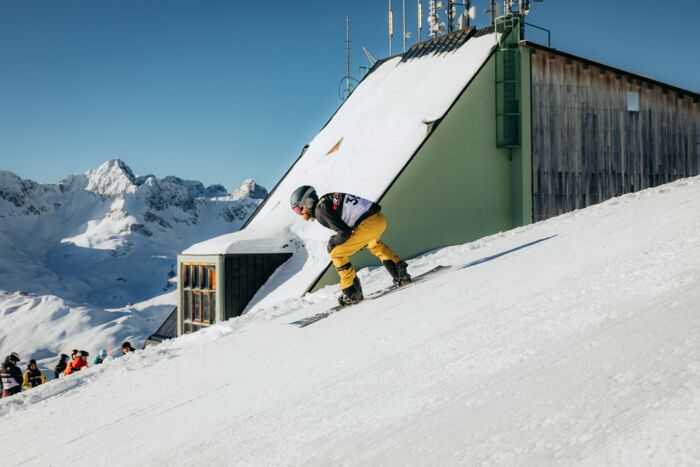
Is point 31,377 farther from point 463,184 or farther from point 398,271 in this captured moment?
point 463,184

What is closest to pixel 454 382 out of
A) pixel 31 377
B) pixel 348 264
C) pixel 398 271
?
pixel 348 264

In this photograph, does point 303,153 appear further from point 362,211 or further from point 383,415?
point 383,415

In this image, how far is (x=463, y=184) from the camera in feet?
47.7

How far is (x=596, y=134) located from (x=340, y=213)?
10.5 metres

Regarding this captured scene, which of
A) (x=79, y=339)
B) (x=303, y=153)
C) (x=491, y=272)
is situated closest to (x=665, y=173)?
(x=303, y=153)

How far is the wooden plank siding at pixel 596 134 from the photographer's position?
50.3 ft

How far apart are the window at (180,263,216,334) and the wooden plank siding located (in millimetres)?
7927

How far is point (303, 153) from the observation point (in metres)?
18.4

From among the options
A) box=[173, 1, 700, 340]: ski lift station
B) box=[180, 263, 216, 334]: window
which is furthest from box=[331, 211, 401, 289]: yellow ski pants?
box=[180, 263, 216, 334]: window

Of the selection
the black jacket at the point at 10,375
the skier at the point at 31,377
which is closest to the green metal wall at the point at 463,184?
the skier at the point at 31,377

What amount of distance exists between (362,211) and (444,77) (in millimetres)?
8824

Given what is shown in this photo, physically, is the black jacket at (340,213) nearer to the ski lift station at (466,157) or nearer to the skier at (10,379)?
the ski lift station at (466,157)

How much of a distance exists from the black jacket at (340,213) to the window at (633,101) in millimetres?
11430

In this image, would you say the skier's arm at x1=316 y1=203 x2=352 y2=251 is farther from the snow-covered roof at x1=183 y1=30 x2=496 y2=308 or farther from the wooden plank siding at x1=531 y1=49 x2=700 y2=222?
the wooden plank siding at x1=531 y1=49 x2=700 y2=222
